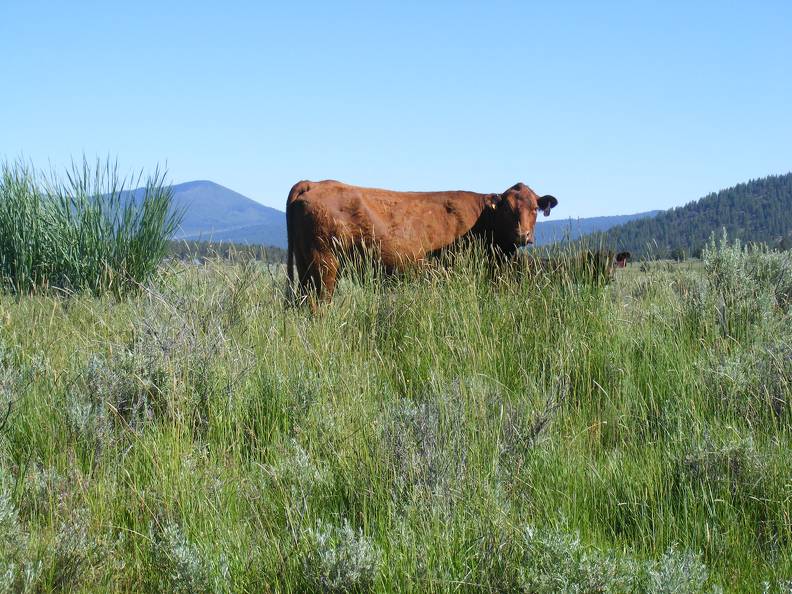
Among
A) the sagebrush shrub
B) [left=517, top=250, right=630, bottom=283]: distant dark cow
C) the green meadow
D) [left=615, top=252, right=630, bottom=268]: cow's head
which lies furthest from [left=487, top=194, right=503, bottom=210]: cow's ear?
the sagebrush shrub

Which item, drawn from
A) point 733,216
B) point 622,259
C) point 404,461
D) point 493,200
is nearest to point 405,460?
point 404,461

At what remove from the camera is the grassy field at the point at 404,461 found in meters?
2.73

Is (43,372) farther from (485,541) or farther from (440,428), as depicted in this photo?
(485,541)

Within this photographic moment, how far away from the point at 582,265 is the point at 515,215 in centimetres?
267

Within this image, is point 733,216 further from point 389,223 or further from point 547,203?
point 389,223

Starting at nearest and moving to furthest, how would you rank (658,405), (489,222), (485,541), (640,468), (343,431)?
(485,541) → (640,468) → (343,431) → (658,405) → (489,222)

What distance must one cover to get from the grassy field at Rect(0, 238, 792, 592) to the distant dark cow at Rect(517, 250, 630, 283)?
0.68 meters

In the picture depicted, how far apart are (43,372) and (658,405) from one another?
3841mm

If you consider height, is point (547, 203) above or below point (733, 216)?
below

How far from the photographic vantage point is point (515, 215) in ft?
30.7

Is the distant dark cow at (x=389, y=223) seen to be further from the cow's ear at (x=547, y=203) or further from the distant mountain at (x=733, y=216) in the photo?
the distant mountain at (x=733, y=216)

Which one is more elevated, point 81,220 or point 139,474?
point 81,220

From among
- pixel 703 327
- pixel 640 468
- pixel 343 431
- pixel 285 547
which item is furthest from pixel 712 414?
pixel 285 547

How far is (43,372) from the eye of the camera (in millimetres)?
4871
